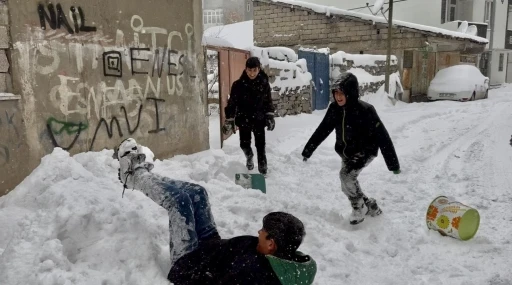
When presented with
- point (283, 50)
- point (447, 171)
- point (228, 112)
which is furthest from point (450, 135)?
point (228, 112)

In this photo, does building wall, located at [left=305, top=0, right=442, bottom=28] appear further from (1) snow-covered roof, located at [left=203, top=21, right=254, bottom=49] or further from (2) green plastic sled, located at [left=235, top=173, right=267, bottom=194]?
(2) green plastic sled, located at [left=235, top=173, right=267, bottom=194]

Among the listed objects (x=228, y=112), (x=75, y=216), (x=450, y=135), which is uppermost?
(x=228, y=112)

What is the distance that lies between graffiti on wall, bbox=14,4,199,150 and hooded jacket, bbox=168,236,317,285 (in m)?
2.77

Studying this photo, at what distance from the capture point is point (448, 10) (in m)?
28.8

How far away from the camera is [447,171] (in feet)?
21.9

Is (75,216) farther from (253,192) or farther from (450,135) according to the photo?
(450,135)

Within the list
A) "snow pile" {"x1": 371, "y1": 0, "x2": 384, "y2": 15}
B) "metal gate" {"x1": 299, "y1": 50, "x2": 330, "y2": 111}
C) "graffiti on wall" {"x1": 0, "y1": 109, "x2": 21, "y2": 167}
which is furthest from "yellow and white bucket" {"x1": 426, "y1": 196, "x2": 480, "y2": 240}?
"snow pile" {"x1": 371, "y1": 0, "x2": 384, "y2": 15}

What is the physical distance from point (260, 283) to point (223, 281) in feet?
0.68

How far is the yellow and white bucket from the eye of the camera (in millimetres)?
4008

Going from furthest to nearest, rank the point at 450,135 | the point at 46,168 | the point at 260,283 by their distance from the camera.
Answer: the point at 450,135, the point at 46,168, the point at 260,283

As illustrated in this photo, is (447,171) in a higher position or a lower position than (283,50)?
lower

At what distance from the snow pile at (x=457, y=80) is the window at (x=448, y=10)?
1029 centimetres

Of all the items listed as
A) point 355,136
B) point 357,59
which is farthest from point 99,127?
point 357,59

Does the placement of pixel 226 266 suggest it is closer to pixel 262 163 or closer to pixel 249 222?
pixel 249 222
